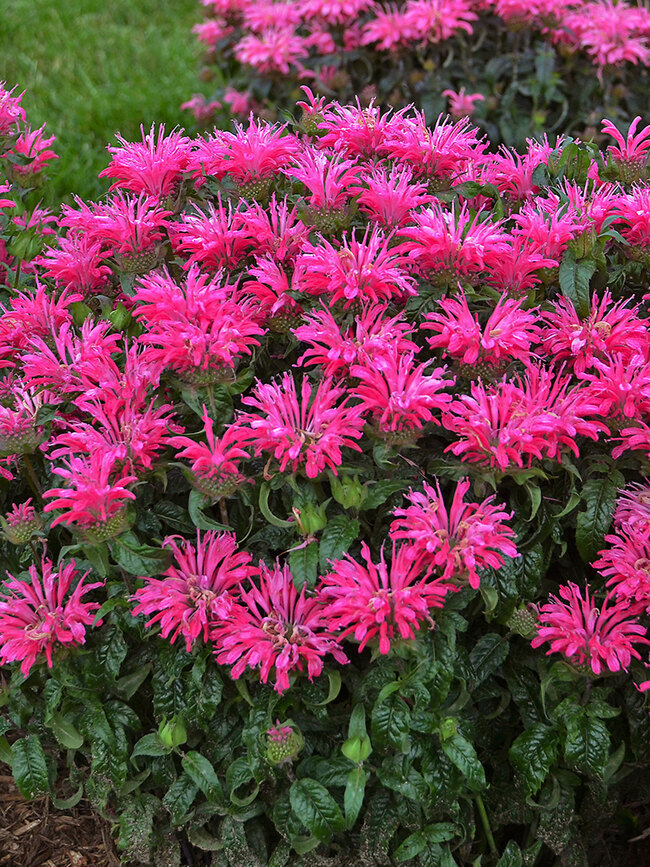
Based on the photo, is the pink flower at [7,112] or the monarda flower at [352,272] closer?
the monarda flower at [352,272]

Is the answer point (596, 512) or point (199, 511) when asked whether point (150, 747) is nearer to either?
point (199, 511)

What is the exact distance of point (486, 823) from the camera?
1530 millimetres

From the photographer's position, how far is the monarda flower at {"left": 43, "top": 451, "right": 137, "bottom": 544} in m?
1.25

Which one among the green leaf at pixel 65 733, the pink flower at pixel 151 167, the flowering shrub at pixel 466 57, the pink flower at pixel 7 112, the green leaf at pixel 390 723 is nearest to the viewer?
the green leaf at pixel 390 723

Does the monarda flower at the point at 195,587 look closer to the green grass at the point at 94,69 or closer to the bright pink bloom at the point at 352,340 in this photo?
the bright pink bloom at the point at 352,340

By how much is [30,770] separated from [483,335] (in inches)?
39.3

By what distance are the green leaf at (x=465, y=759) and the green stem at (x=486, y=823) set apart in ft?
0.37

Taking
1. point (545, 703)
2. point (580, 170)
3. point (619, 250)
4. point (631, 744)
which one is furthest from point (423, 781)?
point (580, 170)

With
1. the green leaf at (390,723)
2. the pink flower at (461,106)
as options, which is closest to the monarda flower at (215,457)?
the green leaf at (390,723)

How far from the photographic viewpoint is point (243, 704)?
1480 mm

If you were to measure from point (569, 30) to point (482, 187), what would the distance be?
1.99m

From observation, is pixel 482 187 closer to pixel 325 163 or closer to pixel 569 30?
pixel 325 163

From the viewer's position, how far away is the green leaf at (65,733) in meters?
1.46

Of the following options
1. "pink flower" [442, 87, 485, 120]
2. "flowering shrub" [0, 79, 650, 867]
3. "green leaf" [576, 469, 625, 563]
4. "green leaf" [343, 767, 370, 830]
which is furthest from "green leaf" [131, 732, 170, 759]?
"pink flower" [442, 87, 485, 120]
